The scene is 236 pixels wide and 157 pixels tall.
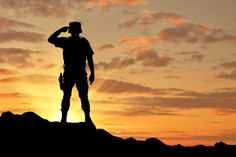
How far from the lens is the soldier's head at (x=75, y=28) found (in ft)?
64.8

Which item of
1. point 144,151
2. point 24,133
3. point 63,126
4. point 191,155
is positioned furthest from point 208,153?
point 24,133

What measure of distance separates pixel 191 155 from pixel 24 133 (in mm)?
9499

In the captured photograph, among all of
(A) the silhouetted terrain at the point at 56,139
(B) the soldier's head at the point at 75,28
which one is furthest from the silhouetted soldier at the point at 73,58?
(A) the silhouetted terrain at the point at 56,139

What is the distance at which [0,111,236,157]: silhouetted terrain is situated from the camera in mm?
19172

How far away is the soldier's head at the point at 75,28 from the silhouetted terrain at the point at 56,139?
4151 millimetres

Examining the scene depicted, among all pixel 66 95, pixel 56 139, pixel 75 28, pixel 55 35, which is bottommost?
pixel 56 139

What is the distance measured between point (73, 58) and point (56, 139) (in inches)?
141

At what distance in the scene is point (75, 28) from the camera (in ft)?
65.0

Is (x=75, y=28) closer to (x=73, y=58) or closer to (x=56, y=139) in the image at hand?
(x=73, y=58)

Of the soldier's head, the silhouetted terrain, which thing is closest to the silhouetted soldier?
the soldier's head

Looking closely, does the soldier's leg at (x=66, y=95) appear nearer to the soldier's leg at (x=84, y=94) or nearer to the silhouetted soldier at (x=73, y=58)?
the silhouetted soldier at (x=73, y=58)

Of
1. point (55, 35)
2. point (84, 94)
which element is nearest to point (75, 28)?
point (55, 35)

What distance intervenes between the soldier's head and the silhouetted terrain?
4151 mm

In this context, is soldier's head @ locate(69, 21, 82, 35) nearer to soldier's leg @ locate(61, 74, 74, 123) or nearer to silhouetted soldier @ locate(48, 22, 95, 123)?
silhouetted soldier @ locate(48, 22, 95, 123)
